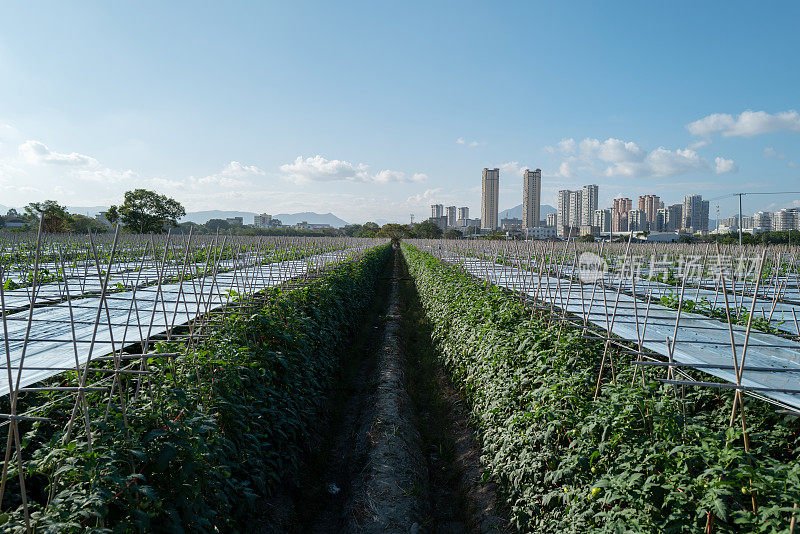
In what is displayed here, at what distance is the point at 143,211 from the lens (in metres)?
51.2

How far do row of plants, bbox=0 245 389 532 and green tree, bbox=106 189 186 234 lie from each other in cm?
4986

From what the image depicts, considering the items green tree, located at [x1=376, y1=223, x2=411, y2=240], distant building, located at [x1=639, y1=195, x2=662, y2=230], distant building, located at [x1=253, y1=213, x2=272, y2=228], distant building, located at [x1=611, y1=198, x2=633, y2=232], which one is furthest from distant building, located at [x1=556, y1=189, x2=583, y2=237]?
distant building, located at [x1=253, y1=213, x2=272, y2=228]

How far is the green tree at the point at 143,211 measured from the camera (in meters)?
48.9

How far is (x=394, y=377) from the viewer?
24.7 ft

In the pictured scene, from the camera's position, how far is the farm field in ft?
7.48

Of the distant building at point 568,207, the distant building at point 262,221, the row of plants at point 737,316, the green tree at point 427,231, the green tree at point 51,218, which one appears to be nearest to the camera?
the row of plants at point 737,316

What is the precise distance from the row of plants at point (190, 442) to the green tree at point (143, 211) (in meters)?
49.9

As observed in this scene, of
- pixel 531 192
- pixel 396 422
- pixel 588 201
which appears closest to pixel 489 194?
pixel 531 192

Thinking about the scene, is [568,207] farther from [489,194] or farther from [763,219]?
[763,219]

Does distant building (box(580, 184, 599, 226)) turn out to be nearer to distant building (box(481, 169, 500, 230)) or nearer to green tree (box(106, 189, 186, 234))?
distant building (box(481, 169, 500, 230))

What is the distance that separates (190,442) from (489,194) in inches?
6099

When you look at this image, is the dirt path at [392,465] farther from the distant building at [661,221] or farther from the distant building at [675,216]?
the distant building at [675,216]

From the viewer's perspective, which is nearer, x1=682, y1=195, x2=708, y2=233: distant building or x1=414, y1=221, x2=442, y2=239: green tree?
x1=414, y1=221, x2=442, y2=239: green tree

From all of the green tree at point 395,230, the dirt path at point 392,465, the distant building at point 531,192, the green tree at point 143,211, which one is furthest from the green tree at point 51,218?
the distant building at point 531,192
